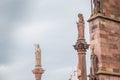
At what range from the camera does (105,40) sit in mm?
20953

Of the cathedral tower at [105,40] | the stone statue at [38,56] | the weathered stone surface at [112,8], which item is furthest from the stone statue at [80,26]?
the stone statue at [38,56]

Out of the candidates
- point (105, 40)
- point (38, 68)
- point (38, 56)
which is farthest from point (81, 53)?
point (38, 56)

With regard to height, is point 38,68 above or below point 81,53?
below

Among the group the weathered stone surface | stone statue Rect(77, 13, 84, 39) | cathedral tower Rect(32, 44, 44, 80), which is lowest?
cathedral tower Rect(32, 44, 44, 80)

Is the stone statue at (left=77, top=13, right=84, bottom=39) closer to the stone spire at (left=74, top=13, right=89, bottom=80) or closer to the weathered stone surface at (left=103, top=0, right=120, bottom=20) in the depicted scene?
the stone spire at (left=74, top=13, right=89, bottom=80)

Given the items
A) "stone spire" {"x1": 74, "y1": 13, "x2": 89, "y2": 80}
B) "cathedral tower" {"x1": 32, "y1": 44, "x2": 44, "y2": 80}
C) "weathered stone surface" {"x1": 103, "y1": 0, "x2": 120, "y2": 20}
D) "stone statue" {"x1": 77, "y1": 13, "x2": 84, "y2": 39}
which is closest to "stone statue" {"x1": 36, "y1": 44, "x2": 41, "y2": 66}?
"cathedral tower" {"x1": 32, "y1": 44, "x2": 44, "y2": 80}

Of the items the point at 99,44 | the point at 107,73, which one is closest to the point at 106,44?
the point at 99,44

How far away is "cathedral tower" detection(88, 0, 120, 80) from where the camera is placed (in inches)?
805

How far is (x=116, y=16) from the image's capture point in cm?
2198

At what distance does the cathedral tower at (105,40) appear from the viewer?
20438 millimetres

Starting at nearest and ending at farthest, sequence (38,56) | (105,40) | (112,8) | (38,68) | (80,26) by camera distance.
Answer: (105,40), (80,26), (112,8), (38,68), (38,56)

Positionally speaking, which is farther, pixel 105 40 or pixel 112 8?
pixel 112 8

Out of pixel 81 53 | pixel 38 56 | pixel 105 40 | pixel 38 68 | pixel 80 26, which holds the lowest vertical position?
pixel 38 68

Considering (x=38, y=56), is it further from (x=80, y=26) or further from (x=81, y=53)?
(x=81, y=53)
